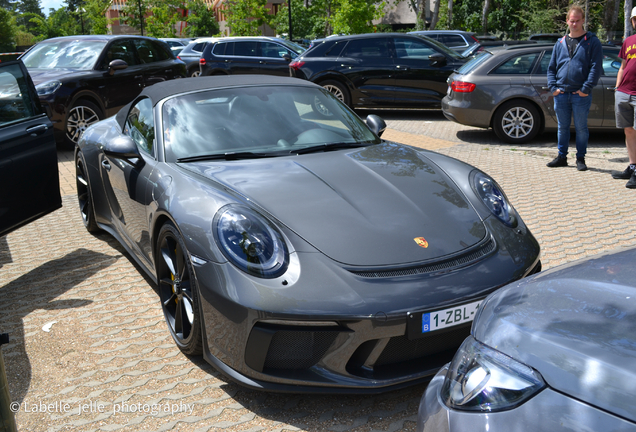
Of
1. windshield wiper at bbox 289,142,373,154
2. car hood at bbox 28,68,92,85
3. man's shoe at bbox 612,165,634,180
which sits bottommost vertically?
man's shoe at bbox 612,165,634,180

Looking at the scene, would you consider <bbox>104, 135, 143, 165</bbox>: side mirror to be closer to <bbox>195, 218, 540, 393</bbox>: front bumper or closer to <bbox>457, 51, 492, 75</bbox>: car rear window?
<bbox>195, 218, 540, 393</bbox>: front bumper

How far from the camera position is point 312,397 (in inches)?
118

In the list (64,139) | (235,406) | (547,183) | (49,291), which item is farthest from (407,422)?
(64,139)

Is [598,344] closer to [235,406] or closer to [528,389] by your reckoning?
[528,389]

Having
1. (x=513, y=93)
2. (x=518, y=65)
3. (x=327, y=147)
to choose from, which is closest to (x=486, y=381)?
(x=327, y=147)

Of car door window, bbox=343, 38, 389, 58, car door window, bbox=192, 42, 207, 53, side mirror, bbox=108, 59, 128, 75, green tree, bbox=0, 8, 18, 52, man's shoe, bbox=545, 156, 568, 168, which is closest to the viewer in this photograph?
man's shoe, bbox=545, 156, 568, 168

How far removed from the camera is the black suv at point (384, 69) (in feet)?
40.3

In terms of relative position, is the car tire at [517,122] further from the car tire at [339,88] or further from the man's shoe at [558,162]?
the car tire at [339,88]

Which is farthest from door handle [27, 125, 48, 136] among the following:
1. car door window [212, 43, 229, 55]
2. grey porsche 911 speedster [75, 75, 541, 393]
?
car door window [212, 43, 229, 55]

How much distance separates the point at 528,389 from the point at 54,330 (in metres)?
3.18

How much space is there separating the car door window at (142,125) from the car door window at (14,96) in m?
0.74

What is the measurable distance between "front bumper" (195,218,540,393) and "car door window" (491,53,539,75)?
749 cm

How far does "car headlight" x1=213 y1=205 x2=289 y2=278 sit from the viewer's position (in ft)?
9.16

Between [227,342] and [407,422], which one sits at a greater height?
[227,342]
